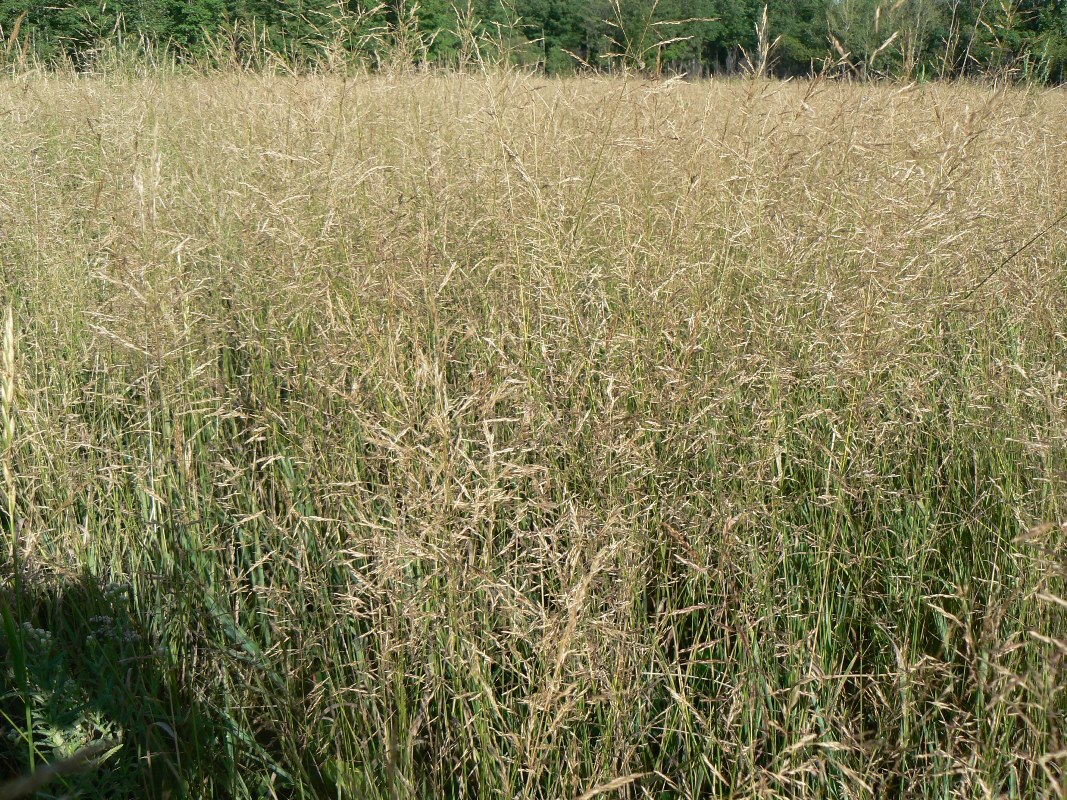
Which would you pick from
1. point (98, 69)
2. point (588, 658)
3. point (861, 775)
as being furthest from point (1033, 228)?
point (98, 69)

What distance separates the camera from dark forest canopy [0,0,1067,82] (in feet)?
9.42

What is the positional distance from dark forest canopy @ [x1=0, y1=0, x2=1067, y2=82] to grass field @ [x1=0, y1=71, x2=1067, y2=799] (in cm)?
56

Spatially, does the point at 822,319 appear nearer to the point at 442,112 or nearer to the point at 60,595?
the point at 60,595

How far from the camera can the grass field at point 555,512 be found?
1206mm

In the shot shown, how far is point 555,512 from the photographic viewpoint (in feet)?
5.38

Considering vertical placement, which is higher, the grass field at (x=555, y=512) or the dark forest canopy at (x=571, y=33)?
the dark forest canopy at (x=571, y=33)

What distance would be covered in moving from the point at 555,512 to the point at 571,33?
11324mm

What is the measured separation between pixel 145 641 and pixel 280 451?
1.83 feet

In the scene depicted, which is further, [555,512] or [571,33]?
[571,33]

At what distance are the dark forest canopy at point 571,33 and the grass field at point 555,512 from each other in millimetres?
562

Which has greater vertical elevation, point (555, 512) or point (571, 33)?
point (571, 33)

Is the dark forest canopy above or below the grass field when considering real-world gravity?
above

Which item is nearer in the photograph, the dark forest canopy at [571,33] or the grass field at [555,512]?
the grass field at [555,512]

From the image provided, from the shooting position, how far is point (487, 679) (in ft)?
4.31
